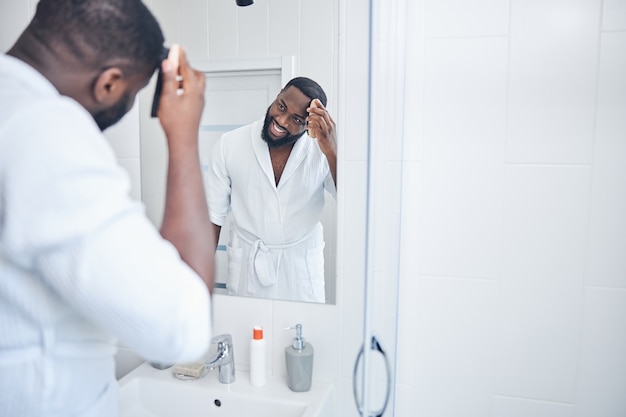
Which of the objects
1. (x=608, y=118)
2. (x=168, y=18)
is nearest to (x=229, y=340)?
(x=168, y=18)

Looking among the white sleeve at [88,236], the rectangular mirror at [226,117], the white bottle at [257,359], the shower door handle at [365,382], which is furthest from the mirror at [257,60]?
the shower door handle at [365,382]

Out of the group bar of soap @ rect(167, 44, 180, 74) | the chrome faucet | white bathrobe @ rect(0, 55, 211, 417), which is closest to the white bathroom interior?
the chrome faucet

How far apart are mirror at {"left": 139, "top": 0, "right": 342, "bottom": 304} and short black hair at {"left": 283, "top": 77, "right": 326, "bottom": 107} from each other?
0.04 ft

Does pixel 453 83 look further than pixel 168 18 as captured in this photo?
Yes

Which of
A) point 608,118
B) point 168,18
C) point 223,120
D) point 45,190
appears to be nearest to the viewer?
point 45,190

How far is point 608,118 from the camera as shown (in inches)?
40.1

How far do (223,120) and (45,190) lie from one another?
445mm

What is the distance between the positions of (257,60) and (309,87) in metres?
0.14

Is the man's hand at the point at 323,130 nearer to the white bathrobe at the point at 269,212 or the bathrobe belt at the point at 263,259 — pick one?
the white bathrobe at the point at 269,212

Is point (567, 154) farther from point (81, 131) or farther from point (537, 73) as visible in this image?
point (81, 131)

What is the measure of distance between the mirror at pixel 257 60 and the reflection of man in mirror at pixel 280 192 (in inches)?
0.8

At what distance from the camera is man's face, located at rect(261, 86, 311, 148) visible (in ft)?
3.32

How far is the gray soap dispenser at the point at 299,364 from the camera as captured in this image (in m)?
1.14

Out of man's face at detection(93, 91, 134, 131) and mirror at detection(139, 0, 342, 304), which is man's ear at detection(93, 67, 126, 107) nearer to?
man's face at detection(93, 91, 134, 131)
